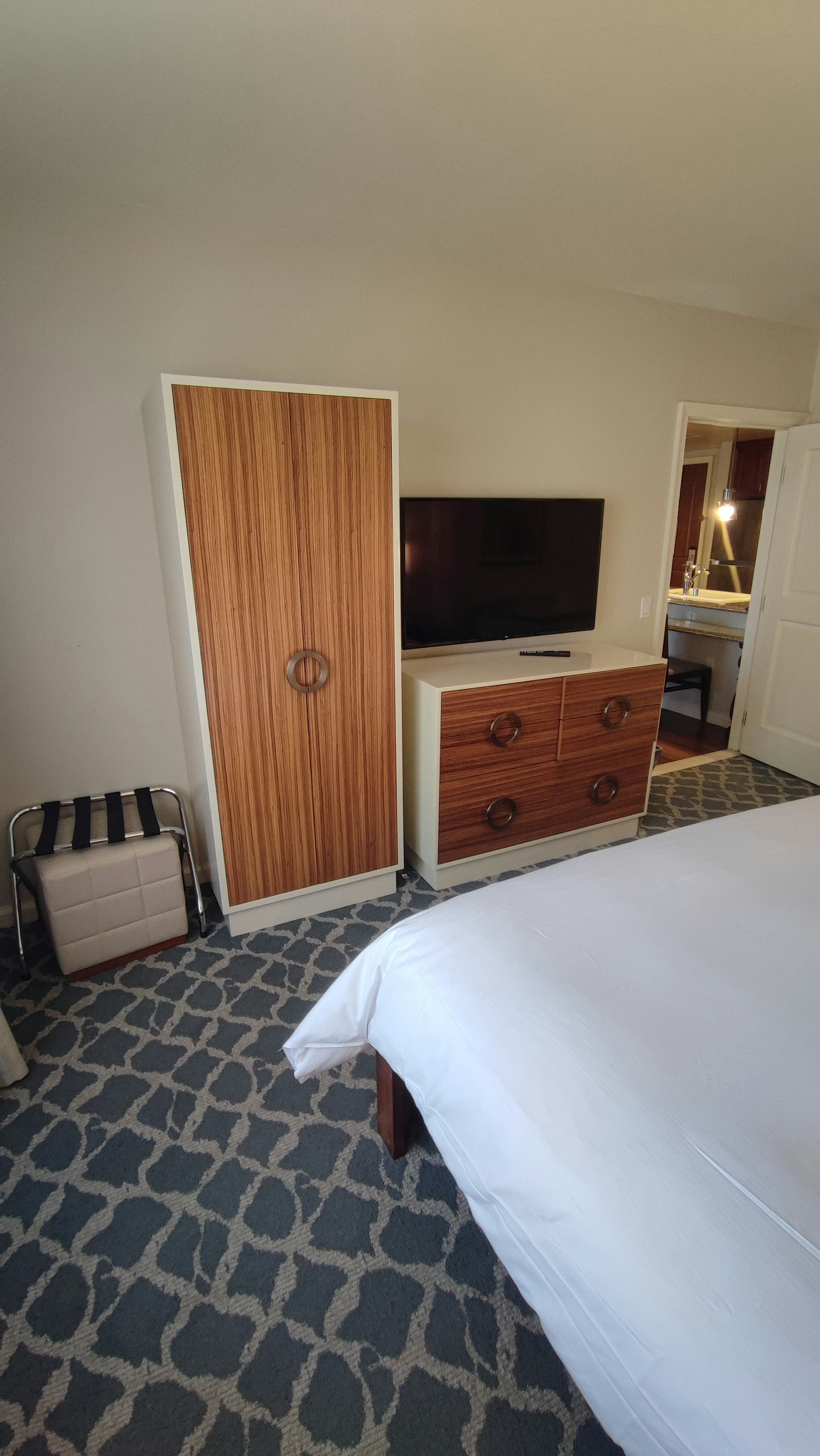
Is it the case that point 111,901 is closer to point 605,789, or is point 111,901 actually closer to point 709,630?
point 605,789

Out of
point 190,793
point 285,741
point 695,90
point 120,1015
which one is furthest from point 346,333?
point 120,1015

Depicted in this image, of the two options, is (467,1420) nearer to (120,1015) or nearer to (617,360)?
(120,1015)

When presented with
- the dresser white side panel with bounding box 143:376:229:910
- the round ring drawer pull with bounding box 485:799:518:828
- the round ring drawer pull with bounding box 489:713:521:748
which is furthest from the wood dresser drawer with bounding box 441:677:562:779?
the dresser white side panel with bounding box 143:376:229:910

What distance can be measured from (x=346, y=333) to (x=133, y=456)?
929 millimetres

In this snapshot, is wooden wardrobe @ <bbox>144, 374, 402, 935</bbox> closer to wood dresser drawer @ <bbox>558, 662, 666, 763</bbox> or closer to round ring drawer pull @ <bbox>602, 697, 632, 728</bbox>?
wood dresser drawer @ <bbox>558, 662, 666, 763</bbox>

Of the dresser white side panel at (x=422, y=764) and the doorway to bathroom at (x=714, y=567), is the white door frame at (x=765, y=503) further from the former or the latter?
the dresser white side panel at (x=422, y=764)

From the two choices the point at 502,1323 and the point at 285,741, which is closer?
the point at 502,1323

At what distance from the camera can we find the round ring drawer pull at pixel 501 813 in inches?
105

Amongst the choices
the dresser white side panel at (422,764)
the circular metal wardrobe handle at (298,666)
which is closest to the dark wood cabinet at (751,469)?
the dresser white side panel at (422,764)

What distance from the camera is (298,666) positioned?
2.18 metres

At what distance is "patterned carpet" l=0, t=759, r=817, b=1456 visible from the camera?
1.12m

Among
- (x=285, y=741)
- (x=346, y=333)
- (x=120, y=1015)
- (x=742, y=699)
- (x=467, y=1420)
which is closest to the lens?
(x=467, y=1420)

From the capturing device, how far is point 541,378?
2867mm

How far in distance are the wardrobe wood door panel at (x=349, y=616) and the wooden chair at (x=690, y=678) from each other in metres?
2.64
